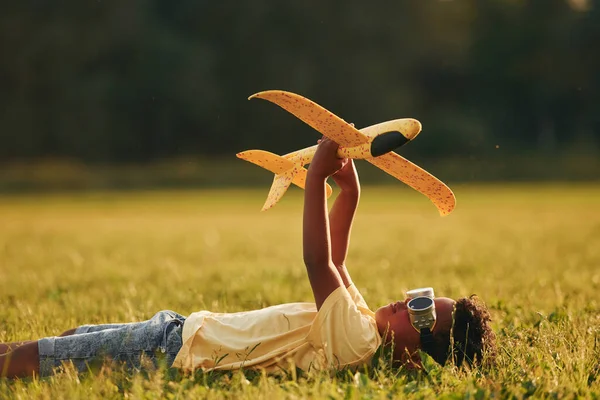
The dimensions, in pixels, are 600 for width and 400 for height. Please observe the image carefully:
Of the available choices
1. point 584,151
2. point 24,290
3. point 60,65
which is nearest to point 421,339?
point 24,290

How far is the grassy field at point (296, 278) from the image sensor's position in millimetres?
3285

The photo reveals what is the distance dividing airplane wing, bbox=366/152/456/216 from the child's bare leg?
186 cm

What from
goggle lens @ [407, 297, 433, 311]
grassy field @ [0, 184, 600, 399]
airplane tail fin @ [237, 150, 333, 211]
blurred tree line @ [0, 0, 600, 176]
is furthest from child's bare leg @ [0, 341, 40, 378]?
blurred tree line @ [0, 0, 600, 176]

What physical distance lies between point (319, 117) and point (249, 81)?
45948 millimetres

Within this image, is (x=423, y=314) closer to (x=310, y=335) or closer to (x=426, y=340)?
(x=426, y=340)

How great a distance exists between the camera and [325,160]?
3.49m

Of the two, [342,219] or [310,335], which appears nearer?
[310,335]

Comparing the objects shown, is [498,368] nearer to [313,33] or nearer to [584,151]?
[584,151]

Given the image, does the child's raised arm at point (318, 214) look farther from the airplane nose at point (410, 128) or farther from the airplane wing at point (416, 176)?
the airplane nose at point (410, 128)

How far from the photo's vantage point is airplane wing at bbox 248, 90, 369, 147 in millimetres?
3309

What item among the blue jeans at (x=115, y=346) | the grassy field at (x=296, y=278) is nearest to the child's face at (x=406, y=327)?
the grassy field at (x=296, y=278)

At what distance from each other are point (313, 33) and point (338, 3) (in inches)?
125

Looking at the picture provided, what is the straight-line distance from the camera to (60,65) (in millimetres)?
46438

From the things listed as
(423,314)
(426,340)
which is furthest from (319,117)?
(426,340)
